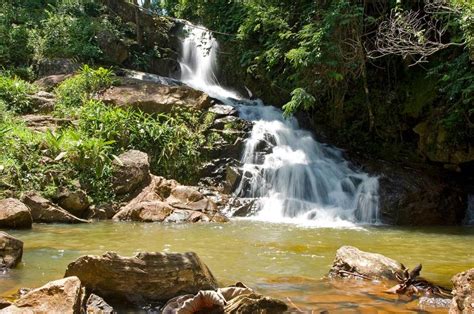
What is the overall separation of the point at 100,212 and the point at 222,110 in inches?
233

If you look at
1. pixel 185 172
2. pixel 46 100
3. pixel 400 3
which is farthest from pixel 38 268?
pixel 400 3

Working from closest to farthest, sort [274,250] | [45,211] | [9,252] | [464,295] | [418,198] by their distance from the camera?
1. [464,295]
2. [9,252]
3. [274,250]
4. [45,211]
5. [418,198]

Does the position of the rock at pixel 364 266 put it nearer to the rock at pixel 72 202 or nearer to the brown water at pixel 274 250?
the brown water at pixel 274 250

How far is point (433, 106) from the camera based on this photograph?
13.9 m

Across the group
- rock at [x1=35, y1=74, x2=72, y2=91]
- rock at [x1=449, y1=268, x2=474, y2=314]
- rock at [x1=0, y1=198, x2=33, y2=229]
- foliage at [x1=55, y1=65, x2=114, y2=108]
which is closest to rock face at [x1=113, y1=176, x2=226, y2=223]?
rock at [x1=0, y1=198, x2=33, y2=229]

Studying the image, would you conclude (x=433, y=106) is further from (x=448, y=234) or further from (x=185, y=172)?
(x=185, y=172)

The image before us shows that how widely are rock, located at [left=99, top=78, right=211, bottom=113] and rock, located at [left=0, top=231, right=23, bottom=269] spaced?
29.9 ft

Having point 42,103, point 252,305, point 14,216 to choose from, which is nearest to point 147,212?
point 14,216

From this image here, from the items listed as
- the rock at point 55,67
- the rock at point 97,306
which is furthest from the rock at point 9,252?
the rock at point 55,67

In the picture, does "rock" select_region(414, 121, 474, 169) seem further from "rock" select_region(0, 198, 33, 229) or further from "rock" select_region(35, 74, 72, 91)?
"rock" select_region(35, 74, 72, 91)

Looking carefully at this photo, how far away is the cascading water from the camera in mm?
12406

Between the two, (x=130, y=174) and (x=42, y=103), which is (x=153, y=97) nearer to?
(x=42, y=103)

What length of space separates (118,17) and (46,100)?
8.70 metres

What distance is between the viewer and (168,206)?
10.8 metres
